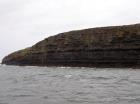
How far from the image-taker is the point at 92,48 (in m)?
78.5

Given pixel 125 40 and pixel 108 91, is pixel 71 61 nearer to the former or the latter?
pixel 125 40

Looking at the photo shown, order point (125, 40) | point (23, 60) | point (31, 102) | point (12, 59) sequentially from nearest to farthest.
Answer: point (31, 102)
point (125, 40)
point (23, 60)
point (12, 59)

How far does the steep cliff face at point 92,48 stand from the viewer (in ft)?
228

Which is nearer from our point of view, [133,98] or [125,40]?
[133,98]

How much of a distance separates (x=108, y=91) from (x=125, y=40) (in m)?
47.3

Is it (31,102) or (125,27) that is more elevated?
(125,27)

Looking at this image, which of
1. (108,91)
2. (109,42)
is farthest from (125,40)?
(108,91)

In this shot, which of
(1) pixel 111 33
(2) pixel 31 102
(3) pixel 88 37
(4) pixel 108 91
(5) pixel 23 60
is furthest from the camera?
(5) pixel 23 60

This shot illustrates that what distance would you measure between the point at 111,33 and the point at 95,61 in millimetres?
6022

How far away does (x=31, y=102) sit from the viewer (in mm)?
20328

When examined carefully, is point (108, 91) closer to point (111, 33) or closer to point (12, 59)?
point (111, 33)

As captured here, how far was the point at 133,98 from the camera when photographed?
69.4 feet

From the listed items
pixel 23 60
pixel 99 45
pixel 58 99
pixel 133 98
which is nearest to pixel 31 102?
pixel 58 99

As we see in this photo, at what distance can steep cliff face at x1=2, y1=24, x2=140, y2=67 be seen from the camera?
69438 mm
